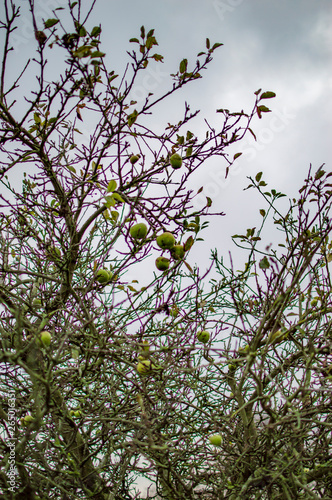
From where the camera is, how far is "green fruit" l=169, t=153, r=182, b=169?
2977mm

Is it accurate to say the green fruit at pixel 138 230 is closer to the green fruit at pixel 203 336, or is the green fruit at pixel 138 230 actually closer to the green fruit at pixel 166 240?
the green fruit at pixel 166 240

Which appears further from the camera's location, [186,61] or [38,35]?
[186,61]

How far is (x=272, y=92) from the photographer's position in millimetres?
2521

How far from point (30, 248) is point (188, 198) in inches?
71.7

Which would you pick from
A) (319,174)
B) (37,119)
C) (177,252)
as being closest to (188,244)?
(177,252)

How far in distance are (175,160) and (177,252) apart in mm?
889

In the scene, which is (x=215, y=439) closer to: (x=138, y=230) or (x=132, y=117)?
(x=138, y=230)

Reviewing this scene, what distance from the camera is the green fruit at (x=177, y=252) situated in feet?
8.27

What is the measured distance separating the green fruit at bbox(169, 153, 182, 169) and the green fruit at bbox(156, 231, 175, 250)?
77 cm

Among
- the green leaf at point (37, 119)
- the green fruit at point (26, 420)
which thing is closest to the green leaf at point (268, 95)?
the green leaf at point (37, 119)

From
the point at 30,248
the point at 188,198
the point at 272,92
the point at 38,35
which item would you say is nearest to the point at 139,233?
the point at 188,198

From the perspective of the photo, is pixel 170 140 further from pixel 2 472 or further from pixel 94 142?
pixel 2 472

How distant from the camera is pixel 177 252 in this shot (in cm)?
254

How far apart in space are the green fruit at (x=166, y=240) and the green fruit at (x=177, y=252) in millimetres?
42
